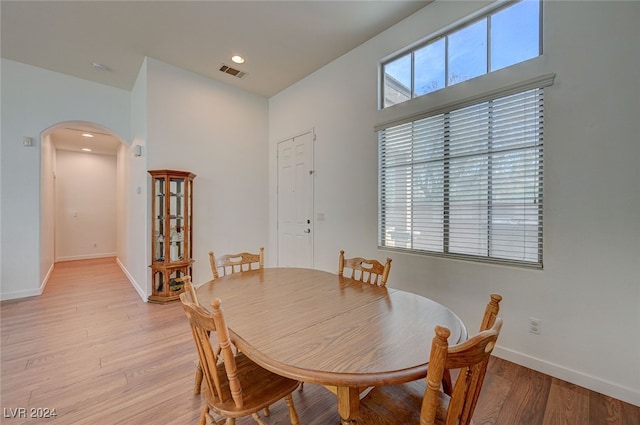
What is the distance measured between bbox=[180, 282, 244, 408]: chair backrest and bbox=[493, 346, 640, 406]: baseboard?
2230 millimetres

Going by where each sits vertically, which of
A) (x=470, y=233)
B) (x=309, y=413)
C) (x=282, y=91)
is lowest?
(x=309, y=413)

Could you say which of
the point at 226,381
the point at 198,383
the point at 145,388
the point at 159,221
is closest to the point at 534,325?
the point at 226,381

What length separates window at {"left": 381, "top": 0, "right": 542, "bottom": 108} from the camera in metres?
2.15

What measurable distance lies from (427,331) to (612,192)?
1726 mm

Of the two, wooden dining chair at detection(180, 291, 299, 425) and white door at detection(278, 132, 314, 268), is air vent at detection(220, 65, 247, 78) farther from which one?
wooden dining chair at detection(180, 291, 299, 425)

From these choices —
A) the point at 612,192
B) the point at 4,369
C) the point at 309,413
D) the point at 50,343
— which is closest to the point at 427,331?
the point at 309,413

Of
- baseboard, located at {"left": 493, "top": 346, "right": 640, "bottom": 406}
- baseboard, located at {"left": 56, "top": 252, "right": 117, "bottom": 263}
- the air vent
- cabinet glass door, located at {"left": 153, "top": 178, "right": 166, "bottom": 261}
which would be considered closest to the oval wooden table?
baseboard, located at {"left": 493, "top": 346, "right": 640, "bottom": 406}

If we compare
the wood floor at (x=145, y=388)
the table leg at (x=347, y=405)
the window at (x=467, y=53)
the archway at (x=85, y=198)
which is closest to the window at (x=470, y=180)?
the window at (x=467, y=53)

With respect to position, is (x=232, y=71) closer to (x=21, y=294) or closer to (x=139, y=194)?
(x=139, y=194)

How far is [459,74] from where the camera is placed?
2518 millimetres

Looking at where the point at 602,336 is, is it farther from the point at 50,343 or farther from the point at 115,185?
the point at 115,185

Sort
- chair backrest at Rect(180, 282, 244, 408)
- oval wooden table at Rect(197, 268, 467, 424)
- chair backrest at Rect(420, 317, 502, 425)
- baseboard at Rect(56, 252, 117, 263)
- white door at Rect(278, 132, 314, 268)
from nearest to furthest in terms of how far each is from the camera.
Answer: chair backrest at Rect(420, 317, 502, 425)
oval wooden table at Rect(197, 268, 467, 424)
chair backrest at Rect(180, 282, 244, 408)
white door at Rect(278, 132, 314, 268)
baseboard at Rect(56, 252, 117, 263)

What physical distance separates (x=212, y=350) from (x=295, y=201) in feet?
→ 10.7

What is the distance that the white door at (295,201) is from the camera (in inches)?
157
